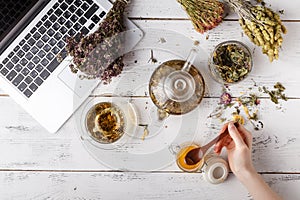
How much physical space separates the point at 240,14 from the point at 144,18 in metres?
0.26

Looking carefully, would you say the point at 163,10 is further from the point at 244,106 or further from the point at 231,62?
the point at 244,106

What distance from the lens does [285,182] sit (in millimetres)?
1497

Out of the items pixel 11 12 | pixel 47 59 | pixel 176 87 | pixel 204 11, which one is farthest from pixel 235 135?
pixel 11 12

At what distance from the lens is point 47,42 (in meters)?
1.47

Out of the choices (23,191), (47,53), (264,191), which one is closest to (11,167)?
(23,191)

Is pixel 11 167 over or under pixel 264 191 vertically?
under

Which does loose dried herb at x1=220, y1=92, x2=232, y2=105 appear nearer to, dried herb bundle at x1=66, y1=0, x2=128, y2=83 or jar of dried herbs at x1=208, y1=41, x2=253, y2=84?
jar of dried herbs at x1=208, y1=41, x2=253, y2=84

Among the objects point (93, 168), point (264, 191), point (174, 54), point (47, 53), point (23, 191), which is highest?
point (174, 54)

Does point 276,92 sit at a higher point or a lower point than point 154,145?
higher

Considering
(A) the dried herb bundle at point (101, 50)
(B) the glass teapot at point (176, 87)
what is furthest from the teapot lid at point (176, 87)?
(A) the dried herb bundle at point (101, 50)

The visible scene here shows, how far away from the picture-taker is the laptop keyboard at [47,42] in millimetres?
1458

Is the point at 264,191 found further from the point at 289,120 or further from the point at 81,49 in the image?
the point at 81,49

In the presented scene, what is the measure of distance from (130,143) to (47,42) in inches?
13.7

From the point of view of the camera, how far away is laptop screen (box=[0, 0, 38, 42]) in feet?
4.58
